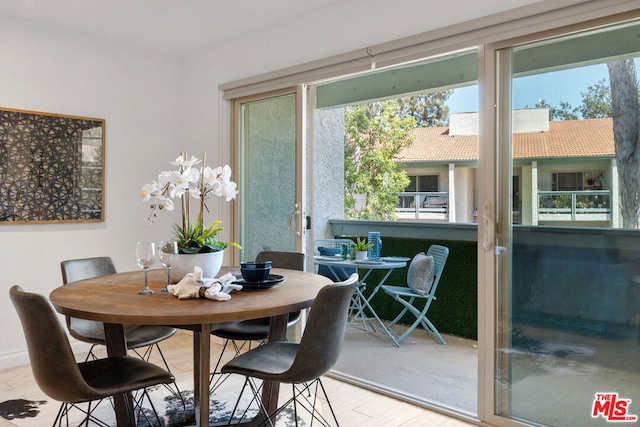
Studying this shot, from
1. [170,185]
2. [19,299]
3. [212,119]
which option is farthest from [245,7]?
[19,299]

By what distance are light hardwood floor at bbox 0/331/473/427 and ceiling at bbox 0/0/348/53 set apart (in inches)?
100

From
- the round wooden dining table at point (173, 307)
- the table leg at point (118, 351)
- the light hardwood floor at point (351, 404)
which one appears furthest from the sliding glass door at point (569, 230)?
the table leg at point (118, 351)

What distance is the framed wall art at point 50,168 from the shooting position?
362 cm

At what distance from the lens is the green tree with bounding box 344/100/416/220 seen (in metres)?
8.12

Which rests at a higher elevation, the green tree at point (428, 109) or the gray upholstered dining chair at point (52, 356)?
the green tree at point (428, 109)

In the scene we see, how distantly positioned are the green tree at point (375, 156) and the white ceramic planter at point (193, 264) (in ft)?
18.9

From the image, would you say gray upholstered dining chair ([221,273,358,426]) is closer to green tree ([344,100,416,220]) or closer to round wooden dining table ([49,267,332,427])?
round wooden dining table ([49,267,332,427])

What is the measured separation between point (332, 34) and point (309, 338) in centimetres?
224

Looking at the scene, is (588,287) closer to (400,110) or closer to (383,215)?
(383,215)

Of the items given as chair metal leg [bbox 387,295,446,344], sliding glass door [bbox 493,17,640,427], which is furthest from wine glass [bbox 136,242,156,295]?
chair metal leg [bbox 387,295,446,344]

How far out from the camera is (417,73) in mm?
4406

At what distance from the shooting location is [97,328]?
269 centimetres

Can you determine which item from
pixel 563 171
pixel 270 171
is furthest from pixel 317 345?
pixel 270 171

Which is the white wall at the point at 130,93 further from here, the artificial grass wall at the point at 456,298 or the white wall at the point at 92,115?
the artificial grass wall at the point at 456,298
